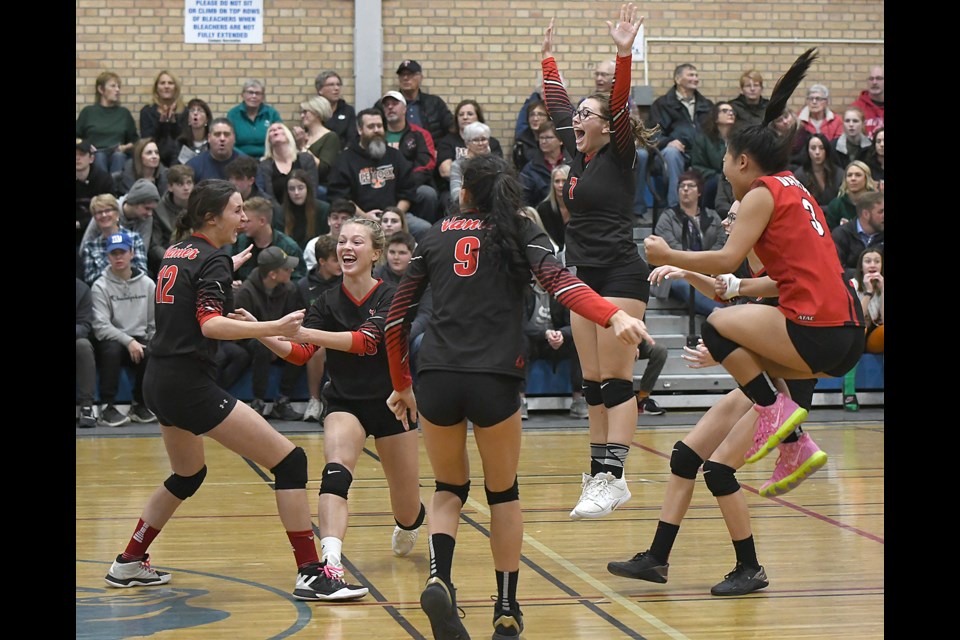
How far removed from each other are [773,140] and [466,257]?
1.62 metres

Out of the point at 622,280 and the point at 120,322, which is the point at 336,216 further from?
the point at 622,280

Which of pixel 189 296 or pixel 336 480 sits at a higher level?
pixel 189 296

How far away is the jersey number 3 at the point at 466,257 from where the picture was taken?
4758 millimetres

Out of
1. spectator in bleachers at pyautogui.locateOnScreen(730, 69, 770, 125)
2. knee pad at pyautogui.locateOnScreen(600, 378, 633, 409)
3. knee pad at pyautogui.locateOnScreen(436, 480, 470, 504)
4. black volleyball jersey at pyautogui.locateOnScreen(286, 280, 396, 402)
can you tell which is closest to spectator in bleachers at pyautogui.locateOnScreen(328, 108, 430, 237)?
spectator in bleachers at pyautogui.locateOnScreen(730, 69, 770, 125)

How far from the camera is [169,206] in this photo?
1261cm

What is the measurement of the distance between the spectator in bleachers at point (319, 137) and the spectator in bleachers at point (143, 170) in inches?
67.4

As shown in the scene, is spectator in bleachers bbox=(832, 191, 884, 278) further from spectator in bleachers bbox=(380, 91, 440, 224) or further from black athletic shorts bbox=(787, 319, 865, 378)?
black athletic shorts bbox=(787, 319, 865, 378)

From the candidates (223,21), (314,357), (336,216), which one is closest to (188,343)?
(314,357)

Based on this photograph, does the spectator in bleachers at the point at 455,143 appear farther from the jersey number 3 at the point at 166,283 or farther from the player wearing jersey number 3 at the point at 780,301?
the player wearing jersey number 3 at the point at 780,301

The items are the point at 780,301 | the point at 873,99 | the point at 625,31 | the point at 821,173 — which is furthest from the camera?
the point at 873,99

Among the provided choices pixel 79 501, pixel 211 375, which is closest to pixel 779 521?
pixel 211 375

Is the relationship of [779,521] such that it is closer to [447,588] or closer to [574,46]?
[447,588]

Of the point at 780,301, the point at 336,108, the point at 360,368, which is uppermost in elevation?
the point at 336,108

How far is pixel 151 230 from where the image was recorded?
1247cm
